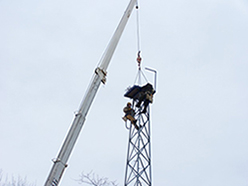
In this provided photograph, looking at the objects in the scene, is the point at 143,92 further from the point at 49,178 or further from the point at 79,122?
the point at 49,178

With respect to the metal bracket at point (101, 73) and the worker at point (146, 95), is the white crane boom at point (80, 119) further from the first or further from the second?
the worker at point (146, 95)

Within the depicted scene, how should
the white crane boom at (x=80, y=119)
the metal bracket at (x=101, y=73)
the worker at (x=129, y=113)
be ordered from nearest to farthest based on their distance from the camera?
the white crane boom at (x=80, y=119), the metal bracket at (x=101, y=73), the worker at (x=129, y=113)

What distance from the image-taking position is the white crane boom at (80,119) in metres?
11.4

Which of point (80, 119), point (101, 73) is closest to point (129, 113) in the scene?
point (101, 73)

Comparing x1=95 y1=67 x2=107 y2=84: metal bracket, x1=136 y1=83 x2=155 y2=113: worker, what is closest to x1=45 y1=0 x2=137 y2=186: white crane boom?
x1=95 y1=67 x2=107 y2=84: metal bracket

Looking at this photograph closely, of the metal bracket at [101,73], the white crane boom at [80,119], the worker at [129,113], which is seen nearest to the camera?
the white crane boom at [80,119]

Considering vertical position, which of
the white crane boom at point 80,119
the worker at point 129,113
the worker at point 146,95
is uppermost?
the worker at point 146,95

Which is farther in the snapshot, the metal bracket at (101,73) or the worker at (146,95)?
the worker at (146,95)

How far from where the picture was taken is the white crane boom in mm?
11438

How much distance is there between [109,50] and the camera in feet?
52.6

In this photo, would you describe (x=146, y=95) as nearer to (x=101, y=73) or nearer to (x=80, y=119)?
(x=101, y=73)

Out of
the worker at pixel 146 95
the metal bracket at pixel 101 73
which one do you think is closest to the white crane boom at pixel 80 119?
the metal bracket at pixel 101 73

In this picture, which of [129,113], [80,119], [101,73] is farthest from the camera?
[129,113]

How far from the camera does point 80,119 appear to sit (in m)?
12.9
